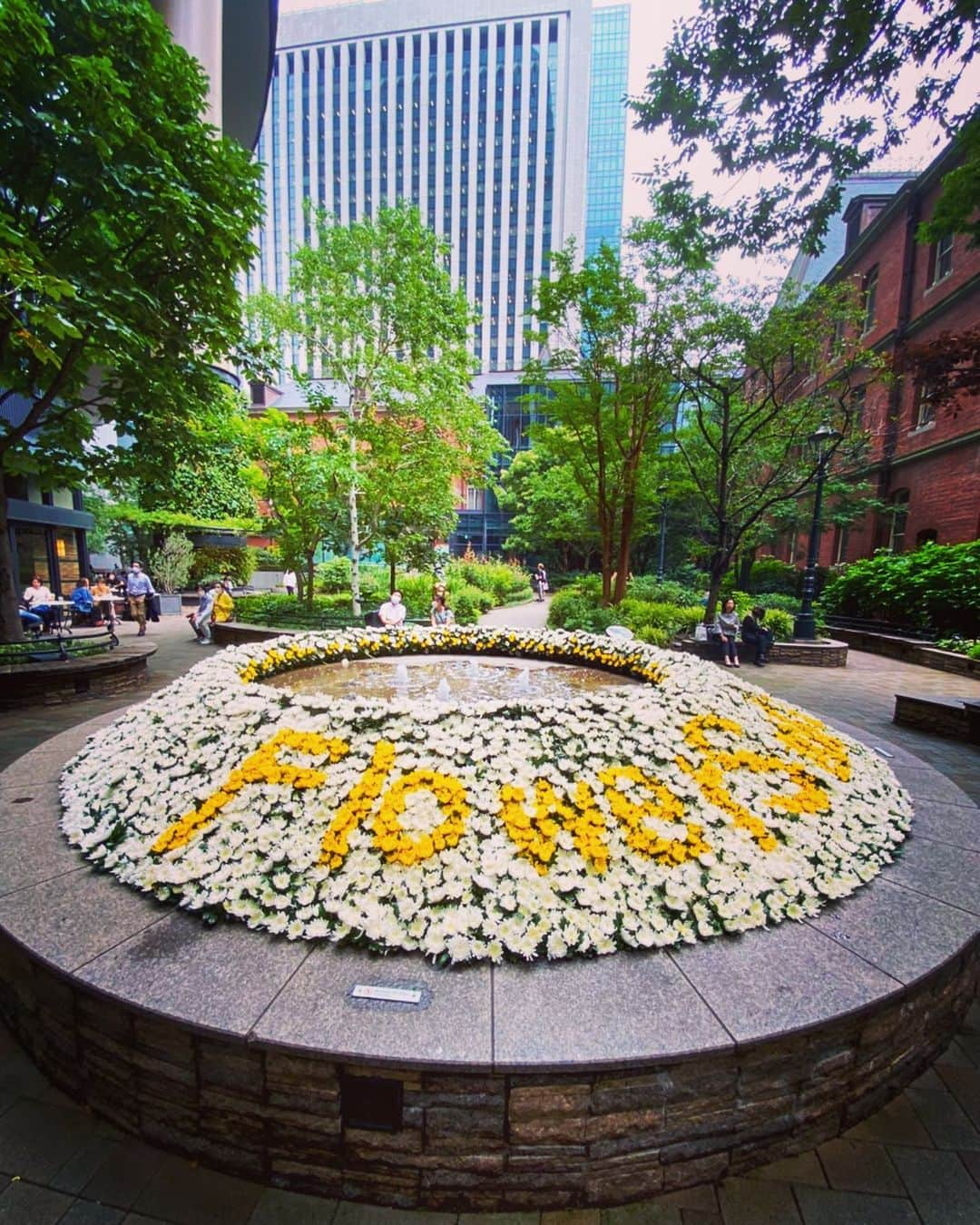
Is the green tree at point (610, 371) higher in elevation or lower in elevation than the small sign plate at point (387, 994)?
higher

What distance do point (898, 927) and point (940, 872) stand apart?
0.77 m

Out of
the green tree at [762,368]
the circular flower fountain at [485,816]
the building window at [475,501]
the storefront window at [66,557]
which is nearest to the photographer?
the circular flower fountain at [485,816]

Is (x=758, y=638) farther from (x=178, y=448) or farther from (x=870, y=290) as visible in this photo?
(x=870, y=290)

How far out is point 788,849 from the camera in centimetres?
272

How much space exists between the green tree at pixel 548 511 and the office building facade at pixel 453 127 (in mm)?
36590

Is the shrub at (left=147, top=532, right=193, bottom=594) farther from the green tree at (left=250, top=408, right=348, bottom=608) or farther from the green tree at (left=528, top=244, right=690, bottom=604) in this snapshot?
the green tree at (left=528, top=244, right=690, bottom=604)

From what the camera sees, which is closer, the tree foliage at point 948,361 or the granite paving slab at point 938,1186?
the granite paving slab at point 938,1186

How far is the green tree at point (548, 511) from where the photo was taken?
2339cm

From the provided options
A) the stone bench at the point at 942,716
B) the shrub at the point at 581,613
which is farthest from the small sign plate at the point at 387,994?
the shrub at the point at 581,613

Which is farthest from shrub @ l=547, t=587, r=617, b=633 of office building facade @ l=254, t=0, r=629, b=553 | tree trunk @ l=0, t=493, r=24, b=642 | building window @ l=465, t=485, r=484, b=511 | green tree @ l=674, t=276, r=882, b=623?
office building facade @ l=254, t=0, r=629, b=553

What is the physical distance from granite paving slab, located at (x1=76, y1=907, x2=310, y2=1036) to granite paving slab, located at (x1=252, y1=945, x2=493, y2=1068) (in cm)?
9

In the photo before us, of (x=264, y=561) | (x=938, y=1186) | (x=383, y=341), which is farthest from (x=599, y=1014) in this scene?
(x=264, y=561)

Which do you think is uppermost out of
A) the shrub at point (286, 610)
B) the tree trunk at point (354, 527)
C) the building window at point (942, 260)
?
the building window at point (942, 260)

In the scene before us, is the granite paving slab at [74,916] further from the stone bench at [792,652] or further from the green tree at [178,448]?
the stone bench at [792,652]
